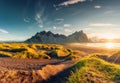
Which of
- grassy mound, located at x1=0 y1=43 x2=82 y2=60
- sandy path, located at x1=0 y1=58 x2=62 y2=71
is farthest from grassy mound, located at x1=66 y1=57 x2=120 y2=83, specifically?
grassy mound, located at x1=0 y1=43 x2=82 y2=60

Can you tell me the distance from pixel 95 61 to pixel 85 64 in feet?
5.59

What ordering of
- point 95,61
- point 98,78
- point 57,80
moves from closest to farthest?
point 98,78 → point 57,80 → point 95,61

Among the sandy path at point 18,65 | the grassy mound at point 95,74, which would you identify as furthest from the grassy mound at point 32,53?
the grassy mound at point 95,74

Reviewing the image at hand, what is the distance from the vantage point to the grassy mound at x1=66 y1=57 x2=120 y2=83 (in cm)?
1955

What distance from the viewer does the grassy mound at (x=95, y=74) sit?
19547 mm

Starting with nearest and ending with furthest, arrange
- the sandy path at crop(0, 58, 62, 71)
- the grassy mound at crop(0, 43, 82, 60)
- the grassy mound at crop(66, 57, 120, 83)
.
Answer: the grassy mound at crop(66, 57, 120, 83), the sandy path at crop(0, 58, 62, 71), the grassy mound at crop(0, 43, 82, 60)

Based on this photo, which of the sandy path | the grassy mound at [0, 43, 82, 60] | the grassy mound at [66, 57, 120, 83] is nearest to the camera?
the grassy mound at [66, 57, 120, 83]

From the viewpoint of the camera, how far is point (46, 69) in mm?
25500

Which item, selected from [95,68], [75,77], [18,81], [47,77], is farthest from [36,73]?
[95,68]

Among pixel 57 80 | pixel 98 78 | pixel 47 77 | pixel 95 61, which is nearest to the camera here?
pixel 98 78

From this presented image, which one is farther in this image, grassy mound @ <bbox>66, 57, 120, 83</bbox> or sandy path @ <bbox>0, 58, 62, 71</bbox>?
sandy path @ <bbox>0, 58, 62, 71</bbox>

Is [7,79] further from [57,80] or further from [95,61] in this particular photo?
[95,61]

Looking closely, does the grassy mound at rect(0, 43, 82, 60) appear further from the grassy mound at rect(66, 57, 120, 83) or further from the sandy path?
the grassy mound at rect(66, 57, 120, 83)

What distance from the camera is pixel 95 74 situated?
68.0ft
